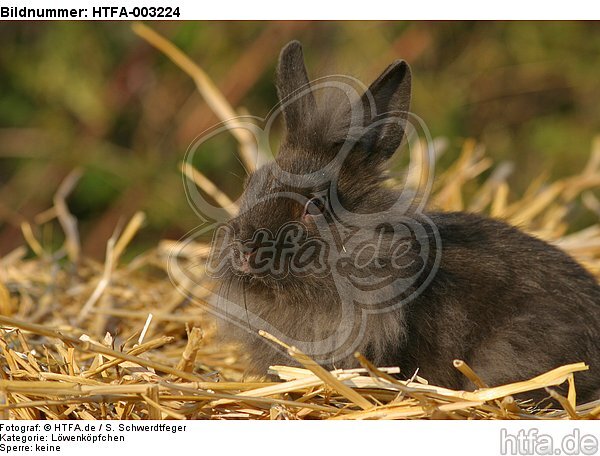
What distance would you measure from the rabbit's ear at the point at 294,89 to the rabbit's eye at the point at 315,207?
1.13 ft

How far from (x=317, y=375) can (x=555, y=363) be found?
92cm

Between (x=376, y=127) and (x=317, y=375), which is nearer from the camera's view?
(x=317, y=375)

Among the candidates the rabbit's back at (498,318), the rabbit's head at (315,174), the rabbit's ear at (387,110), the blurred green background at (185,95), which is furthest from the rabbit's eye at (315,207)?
the blurred green background at (185,95)

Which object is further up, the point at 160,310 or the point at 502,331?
the point at 160,310

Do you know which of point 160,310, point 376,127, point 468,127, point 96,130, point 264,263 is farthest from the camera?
point 468,127

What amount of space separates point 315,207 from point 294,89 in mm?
563

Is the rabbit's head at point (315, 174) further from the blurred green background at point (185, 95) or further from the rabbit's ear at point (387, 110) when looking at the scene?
the blurred green background at point (185, 95)

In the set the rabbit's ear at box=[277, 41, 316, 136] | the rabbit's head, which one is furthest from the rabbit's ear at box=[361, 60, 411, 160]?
the rabbit's ear at box=[277, 41, 316, 136]

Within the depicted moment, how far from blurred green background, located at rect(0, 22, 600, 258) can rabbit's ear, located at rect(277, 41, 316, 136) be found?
327 cm

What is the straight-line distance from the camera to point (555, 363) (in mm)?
3102

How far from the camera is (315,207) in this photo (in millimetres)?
3031
